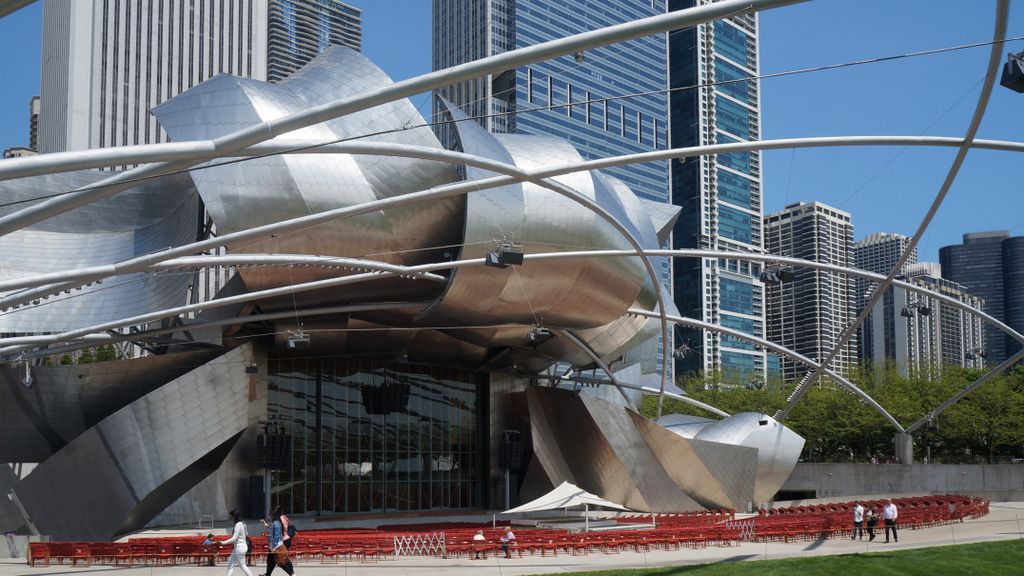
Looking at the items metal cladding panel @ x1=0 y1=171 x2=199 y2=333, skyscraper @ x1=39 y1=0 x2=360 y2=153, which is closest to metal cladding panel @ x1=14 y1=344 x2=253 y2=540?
metal cladding panel @ x1=0 y1=171 x2=199 y2=333

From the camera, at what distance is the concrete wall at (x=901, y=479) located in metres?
54.5

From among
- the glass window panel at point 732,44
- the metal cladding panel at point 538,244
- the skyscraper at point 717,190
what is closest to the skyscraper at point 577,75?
the skyscraper at point 717,190

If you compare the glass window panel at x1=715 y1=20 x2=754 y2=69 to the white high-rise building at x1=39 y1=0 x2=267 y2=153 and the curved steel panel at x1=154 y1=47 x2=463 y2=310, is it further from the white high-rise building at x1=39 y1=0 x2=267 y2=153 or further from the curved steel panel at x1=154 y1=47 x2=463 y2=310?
the curved steel panel at x1=154 y1=47 x2=463 y2=310

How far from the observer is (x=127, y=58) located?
337ft

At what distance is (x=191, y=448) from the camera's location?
35125 millimetres

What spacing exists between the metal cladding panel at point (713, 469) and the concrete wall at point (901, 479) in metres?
13.0

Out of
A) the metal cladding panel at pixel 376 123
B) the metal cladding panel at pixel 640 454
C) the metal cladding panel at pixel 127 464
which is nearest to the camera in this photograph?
the metal cladding panel at pixel 127 464

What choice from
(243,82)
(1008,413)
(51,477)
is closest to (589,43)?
(243,82)

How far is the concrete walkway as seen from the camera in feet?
69.3

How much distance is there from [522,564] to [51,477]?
1877 cm

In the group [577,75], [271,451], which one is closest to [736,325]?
[577,75]

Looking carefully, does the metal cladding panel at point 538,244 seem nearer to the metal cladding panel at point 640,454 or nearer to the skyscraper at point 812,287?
the metal cladding panel at point 640,454

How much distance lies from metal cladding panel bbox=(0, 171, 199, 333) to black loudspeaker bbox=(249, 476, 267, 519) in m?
7.51

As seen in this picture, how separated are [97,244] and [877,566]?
96.3 ft
